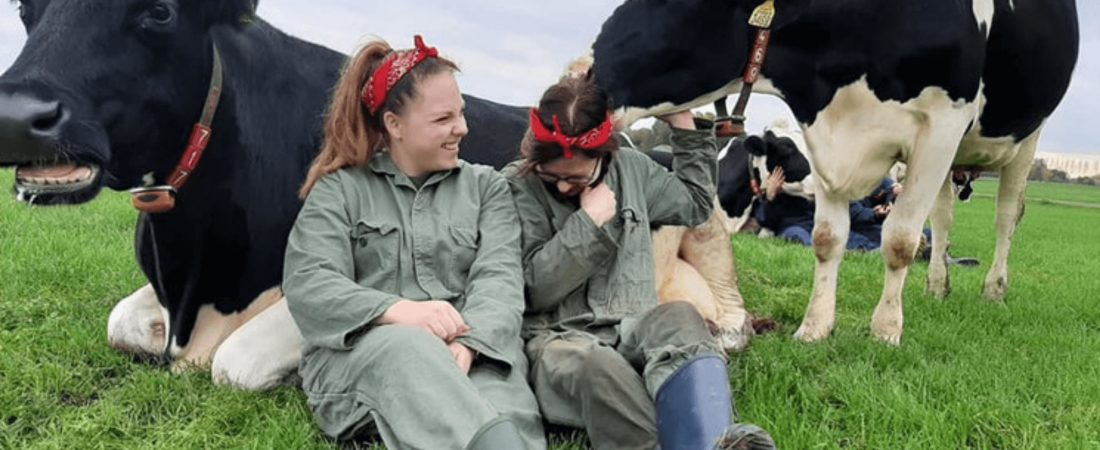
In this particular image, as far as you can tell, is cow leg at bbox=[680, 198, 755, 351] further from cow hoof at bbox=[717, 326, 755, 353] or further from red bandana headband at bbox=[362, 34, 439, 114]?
red bandana headband at bbox=[362, 34, 439, 114]

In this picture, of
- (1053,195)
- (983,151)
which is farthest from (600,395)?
(1053,195)

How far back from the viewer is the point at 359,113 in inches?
110

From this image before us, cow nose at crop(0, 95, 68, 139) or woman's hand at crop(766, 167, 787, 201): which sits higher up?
cow nose at crop(0, 95, 68, 139)

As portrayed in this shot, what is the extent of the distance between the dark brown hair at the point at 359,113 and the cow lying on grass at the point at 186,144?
1.14 ft

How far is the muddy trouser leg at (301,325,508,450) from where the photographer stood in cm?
209

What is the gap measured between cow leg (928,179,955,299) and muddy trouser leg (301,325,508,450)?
457 centimetres

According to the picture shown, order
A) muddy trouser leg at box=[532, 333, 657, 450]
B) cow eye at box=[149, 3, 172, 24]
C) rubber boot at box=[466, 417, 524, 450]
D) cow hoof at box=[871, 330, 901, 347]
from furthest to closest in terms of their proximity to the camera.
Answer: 1. cow hoof at box=[871, 330, 901, 347]
2. cow eye at box=[149, 3, 172, 24]
3. muddy trouser leg at box=[532, 333, 657, 450]
4. rubber boot at box=[466, 417, 524, 450]

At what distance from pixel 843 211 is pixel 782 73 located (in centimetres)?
72

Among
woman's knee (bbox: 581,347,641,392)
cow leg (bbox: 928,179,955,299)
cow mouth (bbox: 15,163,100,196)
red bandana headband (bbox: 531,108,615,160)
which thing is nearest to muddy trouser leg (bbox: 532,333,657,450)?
woman's knee (bbox: 581,347,641,392)

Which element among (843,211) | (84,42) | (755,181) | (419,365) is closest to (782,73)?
(843,211)

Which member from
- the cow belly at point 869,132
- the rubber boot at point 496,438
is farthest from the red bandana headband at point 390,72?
the cow belly at point 869,132

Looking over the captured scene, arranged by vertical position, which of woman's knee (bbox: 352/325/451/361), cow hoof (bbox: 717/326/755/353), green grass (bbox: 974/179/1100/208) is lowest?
green grass (bbox: 974/179/1100/208)

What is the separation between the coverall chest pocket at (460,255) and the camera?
271 cm

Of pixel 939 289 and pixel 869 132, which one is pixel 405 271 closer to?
pixel 869 132
